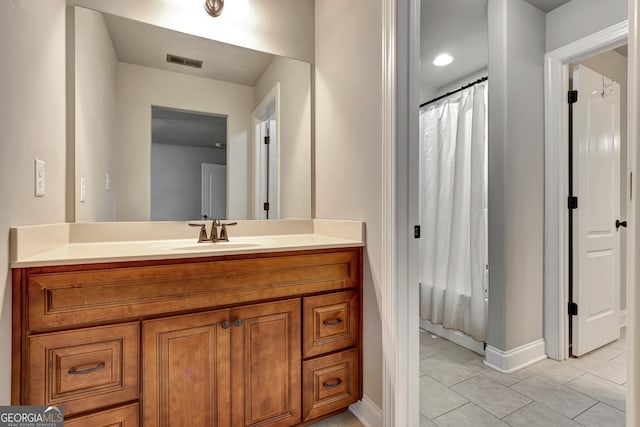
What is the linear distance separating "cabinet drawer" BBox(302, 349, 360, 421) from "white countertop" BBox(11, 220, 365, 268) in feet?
1.72

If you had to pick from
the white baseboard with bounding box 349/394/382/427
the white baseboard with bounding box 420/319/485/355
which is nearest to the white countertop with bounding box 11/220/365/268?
the white baseboard with bounding box 349/394/382/427

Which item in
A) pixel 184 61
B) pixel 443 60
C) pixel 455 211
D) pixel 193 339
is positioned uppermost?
pixel 443 60

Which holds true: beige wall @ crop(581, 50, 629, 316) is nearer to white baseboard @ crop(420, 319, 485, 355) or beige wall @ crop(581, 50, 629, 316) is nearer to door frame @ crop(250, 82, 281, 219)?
white baseboard @ crop(420, 319, 485, 355)

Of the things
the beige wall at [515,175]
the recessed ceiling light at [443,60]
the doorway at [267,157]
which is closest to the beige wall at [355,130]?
the doorway at [267,157]

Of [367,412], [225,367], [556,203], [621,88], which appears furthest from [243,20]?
[621,88]

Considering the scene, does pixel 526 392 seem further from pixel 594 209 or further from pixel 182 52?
pixel 182 52

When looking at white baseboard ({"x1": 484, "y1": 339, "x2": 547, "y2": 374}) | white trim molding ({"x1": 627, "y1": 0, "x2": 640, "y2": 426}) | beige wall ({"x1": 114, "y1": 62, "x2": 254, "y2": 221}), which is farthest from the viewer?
white baseboard ({"x1": 484, "y1": 339, "x2": 547, "y2": 374})

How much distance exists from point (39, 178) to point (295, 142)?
4.09 ft

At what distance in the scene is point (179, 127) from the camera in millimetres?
1659

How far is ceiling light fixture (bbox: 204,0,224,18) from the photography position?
5.28 feet

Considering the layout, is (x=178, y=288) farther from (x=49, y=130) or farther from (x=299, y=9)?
(x=299, y=9)

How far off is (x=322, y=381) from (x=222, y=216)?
0.99 metres

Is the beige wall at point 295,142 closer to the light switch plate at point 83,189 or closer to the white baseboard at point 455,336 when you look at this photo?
the light switch plate at point 83,189

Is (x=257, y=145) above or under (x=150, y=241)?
above
